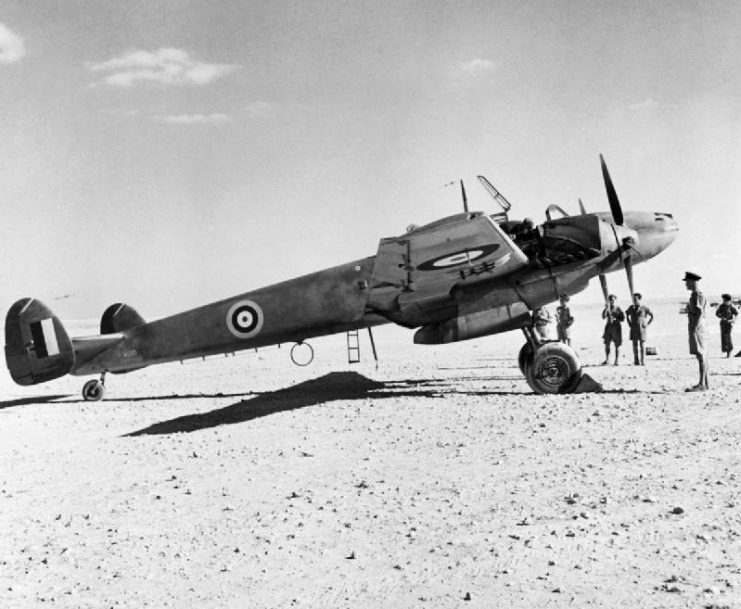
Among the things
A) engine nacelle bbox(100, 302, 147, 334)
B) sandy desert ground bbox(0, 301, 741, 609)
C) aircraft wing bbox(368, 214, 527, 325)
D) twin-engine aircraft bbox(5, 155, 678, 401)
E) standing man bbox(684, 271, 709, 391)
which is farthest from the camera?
engine nacelle bbox(100, 302, 147, 334)

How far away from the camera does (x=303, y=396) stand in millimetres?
11672

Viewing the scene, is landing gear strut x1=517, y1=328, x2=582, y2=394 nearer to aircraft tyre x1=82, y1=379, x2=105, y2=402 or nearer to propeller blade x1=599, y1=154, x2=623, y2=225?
propeller blade x1=599, y1=154, x2=623, y2=225

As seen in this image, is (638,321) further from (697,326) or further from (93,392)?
(93,392)

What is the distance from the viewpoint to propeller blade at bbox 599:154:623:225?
1051cm

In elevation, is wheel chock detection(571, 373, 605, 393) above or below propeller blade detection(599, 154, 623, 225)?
below

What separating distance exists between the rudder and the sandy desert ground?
2.64 meters

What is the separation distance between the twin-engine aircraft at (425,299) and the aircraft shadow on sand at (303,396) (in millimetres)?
1073

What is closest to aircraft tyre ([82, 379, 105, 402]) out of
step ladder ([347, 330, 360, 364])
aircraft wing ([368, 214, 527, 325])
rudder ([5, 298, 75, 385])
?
rudder ([5, 298, 75, 385])

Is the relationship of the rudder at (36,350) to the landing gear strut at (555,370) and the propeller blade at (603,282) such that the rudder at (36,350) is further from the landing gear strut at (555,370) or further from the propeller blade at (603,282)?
the propeller blade at (603,282)

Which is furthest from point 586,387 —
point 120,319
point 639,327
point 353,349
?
point 353,349

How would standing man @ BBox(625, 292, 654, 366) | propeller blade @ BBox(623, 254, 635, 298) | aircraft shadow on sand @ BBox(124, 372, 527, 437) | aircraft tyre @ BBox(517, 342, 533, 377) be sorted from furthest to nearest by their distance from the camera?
standing man @ BBox(625, 292, 654, 366) < aircraft tyre @ BBox(517, 342, 533, 377) < propeller blade @ BBox(623, 254, 635, 298) < aircraft shadow on sand @ BBox(124, 372, 527, 437)

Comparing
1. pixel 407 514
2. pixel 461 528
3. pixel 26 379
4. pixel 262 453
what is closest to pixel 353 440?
pixel 262 453

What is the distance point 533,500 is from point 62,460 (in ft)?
18.3

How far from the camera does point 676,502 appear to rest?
14.8 ft
